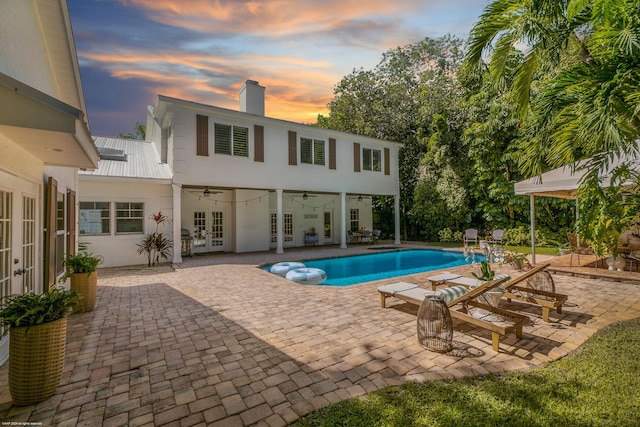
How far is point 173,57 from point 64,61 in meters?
2.87

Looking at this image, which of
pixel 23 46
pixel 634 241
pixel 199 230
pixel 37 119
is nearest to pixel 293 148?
pixel 199 230

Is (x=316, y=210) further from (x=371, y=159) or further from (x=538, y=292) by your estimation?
(x=538, y=292)

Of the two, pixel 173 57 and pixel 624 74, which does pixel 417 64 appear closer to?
pixel 173 57

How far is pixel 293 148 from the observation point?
14477 mm

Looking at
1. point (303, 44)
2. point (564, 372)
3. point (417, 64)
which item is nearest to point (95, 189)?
point (303, 44)

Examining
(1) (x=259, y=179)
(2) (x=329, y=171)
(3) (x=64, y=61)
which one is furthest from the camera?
(2) (x=329, y=171)

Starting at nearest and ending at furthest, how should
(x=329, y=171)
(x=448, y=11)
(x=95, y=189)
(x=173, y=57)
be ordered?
(x=448, y=11) → (x=173, y=57) → (x=95, y=189) → (x=329, y=171)

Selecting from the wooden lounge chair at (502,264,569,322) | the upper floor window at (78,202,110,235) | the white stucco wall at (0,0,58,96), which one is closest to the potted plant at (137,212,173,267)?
the upper floor window at (78,202,110,235)

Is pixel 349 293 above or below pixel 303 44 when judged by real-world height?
below

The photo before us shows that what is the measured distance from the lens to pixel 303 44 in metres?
8.23

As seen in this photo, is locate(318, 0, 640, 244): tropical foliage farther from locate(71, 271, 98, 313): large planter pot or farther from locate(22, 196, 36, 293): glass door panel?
locate(71, 271, 98, 313): large planter pot

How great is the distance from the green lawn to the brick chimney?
47.8 ft

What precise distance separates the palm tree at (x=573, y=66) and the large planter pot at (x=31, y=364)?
6.30 m

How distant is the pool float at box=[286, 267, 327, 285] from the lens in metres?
9.15
